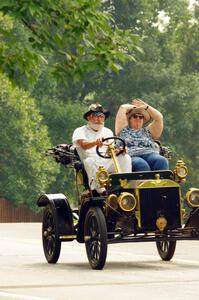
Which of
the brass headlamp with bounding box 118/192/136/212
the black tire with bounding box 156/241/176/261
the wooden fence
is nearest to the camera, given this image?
the brass headlamp with bounding box 118/192/136/212

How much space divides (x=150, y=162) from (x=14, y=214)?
2011 inches

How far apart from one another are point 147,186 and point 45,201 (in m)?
1.88

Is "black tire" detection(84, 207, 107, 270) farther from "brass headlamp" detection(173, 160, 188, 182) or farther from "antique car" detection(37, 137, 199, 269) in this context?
"brass headlamp" detection(173, 160, 188, 182)

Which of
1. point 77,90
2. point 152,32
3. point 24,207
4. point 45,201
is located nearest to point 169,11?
point 152,32

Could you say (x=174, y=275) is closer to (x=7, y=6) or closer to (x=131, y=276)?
(x=131, y=276)

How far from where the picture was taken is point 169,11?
252 ft

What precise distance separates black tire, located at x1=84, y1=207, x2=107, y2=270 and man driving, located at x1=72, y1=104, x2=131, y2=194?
1.39ft

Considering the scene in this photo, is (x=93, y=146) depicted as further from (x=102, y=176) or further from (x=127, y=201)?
(x=127, y=201)

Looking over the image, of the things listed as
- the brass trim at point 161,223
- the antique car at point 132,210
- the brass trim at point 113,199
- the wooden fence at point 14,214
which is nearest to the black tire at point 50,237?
the antique car at point 132,210

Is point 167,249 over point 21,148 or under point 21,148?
under

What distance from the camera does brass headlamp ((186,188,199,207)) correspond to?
1595 cm

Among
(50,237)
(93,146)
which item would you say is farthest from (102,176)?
(50,237)

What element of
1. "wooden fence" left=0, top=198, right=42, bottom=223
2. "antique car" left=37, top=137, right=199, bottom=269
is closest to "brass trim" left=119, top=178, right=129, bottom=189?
"antique car" left=37, top=137, right=199, bottom=269

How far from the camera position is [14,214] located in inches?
2645
